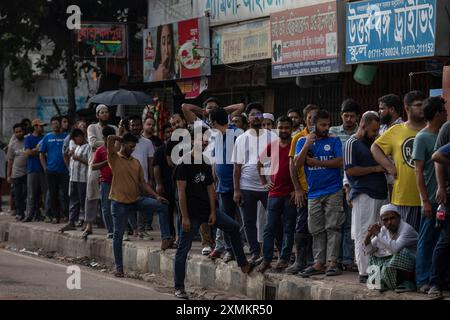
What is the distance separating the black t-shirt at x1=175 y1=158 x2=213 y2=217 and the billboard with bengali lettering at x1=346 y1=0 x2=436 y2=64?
339cm

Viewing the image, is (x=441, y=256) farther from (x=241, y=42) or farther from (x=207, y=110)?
(x=241, y=42)

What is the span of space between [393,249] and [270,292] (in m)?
1.87

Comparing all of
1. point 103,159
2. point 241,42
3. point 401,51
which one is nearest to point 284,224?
point 401,51

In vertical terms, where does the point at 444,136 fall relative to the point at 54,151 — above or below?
above

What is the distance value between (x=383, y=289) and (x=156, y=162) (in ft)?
17.2

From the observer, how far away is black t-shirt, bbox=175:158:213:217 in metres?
11.9

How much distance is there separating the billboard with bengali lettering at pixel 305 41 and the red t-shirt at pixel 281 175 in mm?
3340

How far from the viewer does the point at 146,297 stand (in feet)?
39.5

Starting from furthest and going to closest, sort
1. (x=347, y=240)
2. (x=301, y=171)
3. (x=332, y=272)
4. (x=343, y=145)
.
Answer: (x=301, y=171), (x=347, y=240), (x=343, y=145), (x=332, y=272)

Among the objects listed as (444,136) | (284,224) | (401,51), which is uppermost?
(401,51)

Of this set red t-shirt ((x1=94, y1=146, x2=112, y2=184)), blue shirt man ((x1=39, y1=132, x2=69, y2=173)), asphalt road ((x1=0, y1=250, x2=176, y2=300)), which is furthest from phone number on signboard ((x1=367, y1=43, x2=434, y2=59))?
blue shirt man ((x1=39, y1=132, x2=69, y2=173))

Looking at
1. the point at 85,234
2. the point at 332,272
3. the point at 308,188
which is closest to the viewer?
the point at 332,272

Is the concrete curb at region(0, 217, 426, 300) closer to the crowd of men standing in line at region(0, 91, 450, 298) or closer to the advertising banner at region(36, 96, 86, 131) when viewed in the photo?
the crowd of men standing in line at region(0, 91, 450, 298)

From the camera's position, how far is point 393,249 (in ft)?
35.9
